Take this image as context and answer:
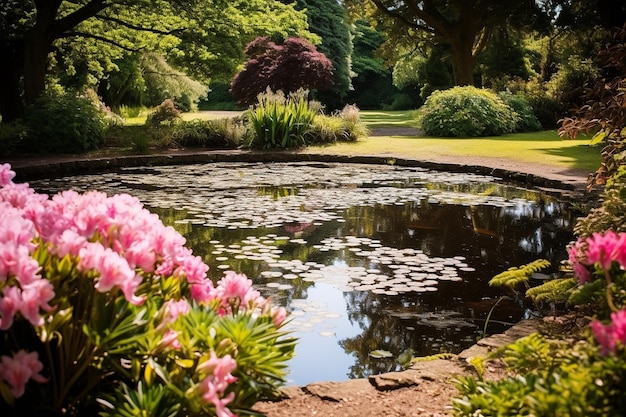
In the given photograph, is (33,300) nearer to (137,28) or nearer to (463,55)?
(137,28)

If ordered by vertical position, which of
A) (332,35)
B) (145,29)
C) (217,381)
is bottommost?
(217,381)

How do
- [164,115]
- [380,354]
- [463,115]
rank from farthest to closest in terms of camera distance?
Answer: [164,115] → [463,115] → [380,354]

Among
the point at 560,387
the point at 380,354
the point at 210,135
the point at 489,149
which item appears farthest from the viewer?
the point at 210,135

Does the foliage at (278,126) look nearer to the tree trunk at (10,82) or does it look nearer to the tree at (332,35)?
the tree trunk at (10,82)

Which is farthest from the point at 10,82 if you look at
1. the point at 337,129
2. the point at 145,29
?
the point at 337,129

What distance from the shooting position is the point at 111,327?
4.85 feet

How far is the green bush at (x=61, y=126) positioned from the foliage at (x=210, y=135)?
5.35ft

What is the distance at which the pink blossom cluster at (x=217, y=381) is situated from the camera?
54.3 inches

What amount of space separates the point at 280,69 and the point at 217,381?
55.3 feet

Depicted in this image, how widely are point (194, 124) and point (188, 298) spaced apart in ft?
40.0

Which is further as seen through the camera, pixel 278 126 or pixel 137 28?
pixel 137 28

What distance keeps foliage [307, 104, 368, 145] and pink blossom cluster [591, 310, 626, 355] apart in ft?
39.5

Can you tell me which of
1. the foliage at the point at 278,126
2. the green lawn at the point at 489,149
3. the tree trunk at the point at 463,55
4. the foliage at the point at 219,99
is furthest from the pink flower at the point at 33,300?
the foliage at the point at 219,99

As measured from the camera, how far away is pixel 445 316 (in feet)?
11.9
